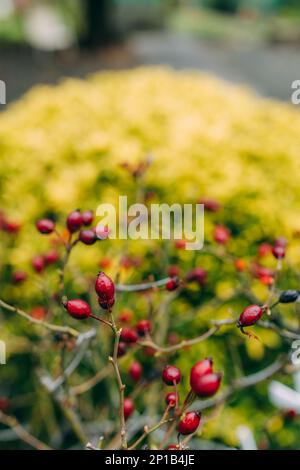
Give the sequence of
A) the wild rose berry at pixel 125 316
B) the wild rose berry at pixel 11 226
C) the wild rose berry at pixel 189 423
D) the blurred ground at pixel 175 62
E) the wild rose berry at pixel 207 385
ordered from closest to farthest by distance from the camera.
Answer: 1. the wild rose berry at pixel 207 385
2. the wild rose berry at pixel 189 423
3. the wild rose berry at pixel 125 316
4. the wild rose berry at pixel 11 226
5. the blurred ground at pixel 175 62

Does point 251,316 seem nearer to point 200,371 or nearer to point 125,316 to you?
point 200,371

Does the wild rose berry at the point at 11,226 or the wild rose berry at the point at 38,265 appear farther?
the wild rose berry at the point at 11,226

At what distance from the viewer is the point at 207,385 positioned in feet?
2.82

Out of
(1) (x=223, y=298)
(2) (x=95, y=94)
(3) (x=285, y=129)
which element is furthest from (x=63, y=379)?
(2) (x=95, y=94)

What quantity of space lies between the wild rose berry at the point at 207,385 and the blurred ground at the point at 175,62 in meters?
10.5

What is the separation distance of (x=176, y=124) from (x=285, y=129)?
776 millimetres

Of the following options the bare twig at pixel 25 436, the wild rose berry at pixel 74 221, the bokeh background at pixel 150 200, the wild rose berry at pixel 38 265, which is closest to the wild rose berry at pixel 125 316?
the bokeh background at pixel 150 200

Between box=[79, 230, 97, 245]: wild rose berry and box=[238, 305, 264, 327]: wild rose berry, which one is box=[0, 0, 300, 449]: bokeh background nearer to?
box=[79, 230, 97, 245]: wild rose berry

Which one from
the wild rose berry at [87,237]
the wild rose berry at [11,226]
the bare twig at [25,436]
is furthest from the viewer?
the wild rose berry at [11,226]

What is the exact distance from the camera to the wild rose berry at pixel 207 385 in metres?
0.86

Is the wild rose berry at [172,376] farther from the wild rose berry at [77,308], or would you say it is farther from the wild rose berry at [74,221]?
the wild rose berry at [74,221]

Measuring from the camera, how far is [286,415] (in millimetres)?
1863

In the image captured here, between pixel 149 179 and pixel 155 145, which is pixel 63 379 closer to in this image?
pixel 149 179

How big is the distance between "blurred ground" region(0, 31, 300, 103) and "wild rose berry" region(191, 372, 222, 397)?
34.5 ft
